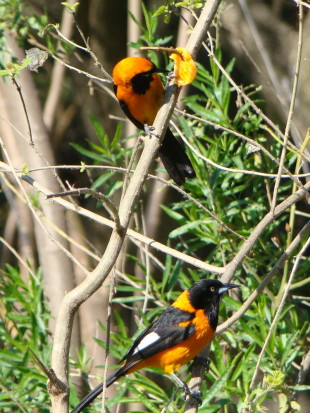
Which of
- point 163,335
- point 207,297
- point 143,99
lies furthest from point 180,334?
point 143,99

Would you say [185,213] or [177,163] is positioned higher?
[177,163]

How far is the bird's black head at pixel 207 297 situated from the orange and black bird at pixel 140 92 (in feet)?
3.10

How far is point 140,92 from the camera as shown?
4.54m

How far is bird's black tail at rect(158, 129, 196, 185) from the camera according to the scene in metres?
4.10

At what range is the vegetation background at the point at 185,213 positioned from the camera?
3.80 m

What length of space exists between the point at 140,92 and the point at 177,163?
2.16ft

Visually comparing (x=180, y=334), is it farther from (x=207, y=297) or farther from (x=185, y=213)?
(x=185, y=213)

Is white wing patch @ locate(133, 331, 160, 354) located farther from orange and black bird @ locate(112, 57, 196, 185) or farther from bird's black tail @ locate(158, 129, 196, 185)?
orange and black bird @ locate(112, 57, 196, 185)

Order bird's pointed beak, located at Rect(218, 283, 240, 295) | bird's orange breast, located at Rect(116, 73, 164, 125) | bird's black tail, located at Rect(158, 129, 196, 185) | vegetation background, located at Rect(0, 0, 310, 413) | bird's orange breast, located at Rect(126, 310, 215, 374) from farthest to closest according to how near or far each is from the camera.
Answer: bird's orange breast, located at Rect(116, 73, 164, 125)
bird's black tail, located at Rect(158, 129, 196, 185)
vegetation background, located at Rect(0, 0, 310, 413)
bird's orange breast, located at Rect(126, 310, 215, 374)
bird's pointed beak, located at Rect(218, 283, 240, 295)

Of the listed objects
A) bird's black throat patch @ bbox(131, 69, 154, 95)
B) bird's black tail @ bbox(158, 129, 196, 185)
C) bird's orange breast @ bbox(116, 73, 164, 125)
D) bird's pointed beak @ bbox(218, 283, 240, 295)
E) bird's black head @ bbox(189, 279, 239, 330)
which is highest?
bird's black throat patch @ bbox(131, 69, 154, 95)

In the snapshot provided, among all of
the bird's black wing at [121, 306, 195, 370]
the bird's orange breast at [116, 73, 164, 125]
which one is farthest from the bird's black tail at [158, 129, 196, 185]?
the bird's black wing at [121, 306, 195, 370]

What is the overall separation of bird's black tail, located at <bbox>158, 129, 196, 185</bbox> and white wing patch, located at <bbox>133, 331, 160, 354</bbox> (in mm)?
926

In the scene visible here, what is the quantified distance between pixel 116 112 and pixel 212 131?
118 cm

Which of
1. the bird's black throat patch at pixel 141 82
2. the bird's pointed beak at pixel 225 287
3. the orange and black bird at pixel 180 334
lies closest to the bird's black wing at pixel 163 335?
the orange and black bird at pixel 180 334
